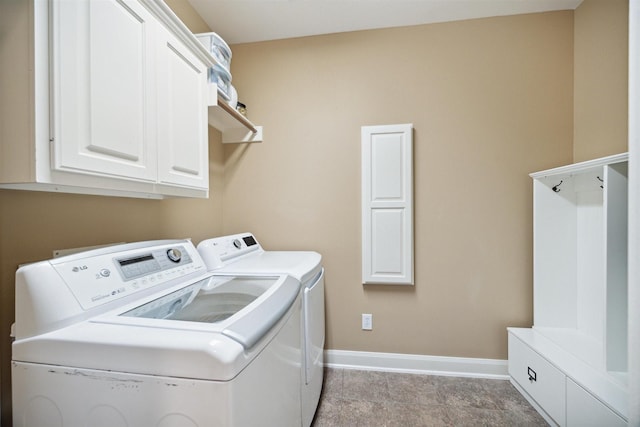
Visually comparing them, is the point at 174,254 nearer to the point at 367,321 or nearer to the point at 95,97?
the point at 95,97

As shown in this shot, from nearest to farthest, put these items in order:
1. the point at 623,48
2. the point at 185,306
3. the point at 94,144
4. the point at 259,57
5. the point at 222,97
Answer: the point at 94,144, the point at 185,306, the point at 623,48, the point at 222,97, the point at 259,57

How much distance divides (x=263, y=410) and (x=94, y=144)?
3.02 feet

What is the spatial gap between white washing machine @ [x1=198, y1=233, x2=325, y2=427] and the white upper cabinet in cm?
45

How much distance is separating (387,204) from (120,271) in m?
1.65

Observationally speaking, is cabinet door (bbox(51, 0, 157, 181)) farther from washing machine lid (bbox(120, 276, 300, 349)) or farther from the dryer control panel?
the dryer control panel

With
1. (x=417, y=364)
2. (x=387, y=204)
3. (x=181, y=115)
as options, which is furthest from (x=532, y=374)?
(x=181, y=115)

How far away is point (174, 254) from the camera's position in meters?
1.21

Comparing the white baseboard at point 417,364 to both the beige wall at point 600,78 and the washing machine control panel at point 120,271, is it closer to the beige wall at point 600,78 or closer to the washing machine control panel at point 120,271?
the washing machine control panel at point 120,271

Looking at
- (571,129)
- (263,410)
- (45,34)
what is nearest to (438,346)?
(263,410)

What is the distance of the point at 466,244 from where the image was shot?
1.99 meters

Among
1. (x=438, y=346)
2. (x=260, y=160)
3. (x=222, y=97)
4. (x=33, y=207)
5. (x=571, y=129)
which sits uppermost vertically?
(x=222, y=97)

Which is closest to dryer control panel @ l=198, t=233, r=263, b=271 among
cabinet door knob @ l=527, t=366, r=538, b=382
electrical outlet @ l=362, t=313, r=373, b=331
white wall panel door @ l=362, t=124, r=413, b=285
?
white wall panel door @ l=362, t=124, r=413, b=285

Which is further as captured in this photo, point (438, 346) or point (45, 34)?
point (438, 346)

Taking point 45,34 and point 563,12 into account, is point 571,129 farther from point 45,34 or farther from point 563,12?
point 45,34
